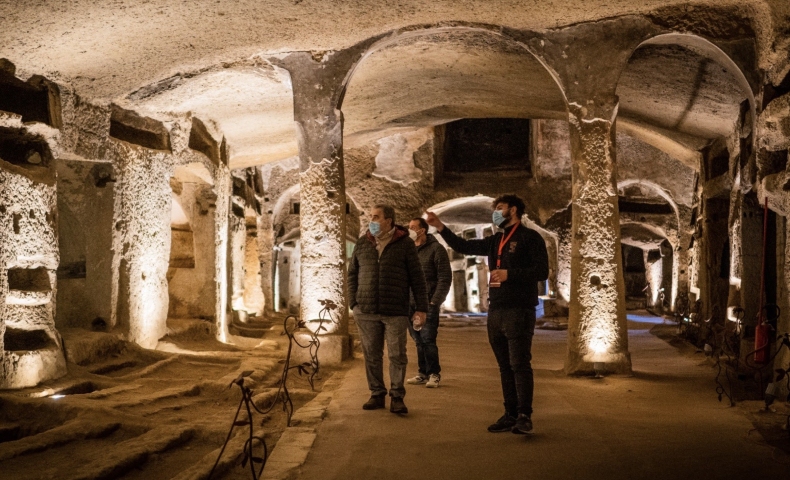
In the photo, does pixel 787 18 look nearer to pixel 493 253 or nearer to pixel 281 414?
pixel 493 253

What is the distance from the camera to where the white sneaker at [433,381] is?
5.89m

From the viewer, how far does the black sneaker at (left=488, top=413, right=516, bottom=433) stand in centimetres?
411

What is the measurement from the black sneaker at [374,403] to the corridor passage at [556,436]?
0.27ft

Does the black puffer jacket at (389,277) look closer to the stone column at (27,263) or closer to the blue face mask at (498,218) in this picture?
the blue face mask at (498,218)

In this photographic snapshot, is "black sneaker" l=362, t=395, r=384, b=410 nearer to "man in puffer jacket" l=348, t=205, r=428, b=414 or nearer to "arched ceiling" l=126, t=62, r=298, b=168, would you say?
"man in puffer jacket" l=348, t=205, r=428, b=414

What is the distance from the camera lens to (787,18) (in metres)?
5.84

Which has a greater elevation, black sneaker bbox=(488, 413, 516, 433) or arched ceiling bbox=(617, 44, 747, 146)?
arched ceiling bbox=(617, 44, 747, 146)

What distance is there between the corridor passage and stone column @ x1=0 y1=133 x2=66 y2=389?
2.79 meters

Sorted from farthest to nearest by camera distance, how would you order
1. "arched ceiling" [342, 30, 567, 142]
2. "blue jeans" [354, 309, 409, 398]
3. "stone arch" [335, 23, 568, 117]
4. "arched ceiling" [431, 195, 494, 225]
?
"arched ceiling" [431, 195, 494, 225], "arched ceiling" [342, 30, 567, 142], "stone arch" [335, 23, 568, 117], "blue jeans" [354, 309, 409, 398]

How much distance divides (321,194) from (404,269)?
290 cm

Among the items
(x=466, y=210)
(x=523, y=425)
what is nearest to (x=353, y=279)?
(x=523, y=425)

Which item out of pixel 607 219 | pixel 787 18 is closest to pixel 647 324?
pixel 607 219

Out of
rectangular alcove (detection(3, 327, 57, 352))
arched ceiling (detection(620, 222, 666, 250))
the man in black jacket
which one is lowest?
rectangular alcove (detection(3, 327, 57, 352))

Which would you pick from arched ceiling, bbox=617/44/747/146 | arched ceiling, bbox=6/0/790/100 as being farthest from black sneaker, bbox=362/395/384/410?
arched ceiling, bbox=617/44/747/146
